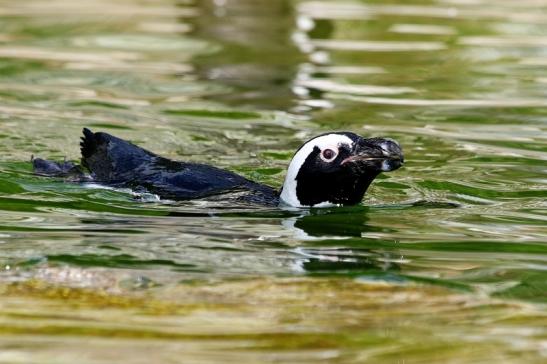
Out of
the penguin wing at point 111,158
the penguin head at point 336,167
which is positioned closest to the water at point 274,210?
the penguin head at point 336,167

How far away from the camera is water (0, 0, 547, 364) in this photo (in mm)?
5387

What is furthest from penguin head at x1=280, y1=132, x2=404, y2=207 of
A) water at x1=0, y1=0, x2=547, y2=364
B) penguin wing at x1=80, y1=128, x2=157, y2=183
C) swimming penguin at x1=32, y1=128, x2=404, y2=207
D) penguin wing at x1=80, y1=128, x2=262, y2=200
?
penguin wing at x1=80, y1=128, x2=157, y2=183

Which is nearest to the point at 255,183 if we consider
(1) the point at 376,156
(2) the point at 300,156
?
(2) the point at 300,156

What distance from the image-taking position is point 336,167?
7.88 metres

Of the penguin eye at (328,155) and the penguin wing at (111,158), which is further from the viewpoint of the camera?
the penguin wing at (111,158)

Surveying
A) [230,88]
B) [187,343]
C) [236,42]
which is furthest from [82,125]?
[187,343]

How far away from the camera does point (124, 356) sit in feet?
16.4

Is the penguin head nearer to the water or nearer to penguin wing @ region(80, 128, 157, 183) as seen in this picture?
the water

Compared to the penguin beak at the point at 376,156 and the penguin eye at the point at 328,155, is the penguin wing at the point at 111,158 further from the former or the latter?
the penguin beak at the point at 376,156

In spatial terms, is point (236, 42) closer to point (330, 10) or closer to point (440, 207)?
point (330, 10)

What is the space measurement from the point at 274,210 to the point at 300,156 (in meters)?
0.41

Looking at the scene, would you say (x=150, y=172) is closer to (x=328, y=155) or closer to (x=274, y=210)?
(x=274, y=210)

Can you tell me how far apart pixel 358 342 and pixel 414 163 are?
5.06m

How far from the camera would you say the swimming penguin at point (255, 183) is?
779 centimetres
